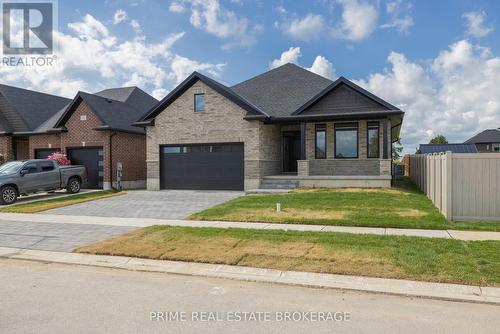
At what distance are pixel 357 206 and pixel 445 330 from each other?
27.5 ft

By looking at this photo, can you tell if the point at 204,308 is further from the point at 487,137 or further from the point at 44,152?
the point at 487,137

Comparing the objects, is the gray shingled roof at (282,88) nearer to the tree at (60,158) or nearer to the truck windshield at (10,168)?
the tree at (60,158)

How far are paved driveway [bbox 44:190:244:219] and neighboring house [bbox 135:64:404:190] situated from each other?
3.21 metres

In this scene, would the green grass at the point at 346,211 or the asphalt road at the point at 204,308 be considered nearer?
the asphalt road at the point at 204,308

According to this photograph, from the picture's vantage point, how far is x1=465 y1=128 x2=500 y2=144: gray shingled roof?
2798 inches

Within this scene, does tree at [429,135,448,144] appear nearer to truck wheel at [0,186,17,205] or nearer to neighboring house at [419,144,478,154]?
neighboring house at [419,144,478,154]

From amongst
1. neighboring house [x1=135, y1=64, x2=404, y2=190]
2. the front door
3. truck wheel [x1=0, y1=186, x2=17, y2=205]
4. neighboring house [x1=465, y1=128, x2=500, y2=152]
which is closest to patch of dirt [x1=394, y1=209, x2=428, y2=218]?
neighboring house [x1=135, y1=64, x2=404, y2=190]

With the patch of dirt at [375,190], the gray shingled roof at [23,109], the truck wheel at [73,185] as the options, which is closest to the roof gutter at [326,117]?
the patch of dirt at [375,190]

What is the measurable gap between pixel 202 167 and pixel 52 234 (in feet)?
36.5

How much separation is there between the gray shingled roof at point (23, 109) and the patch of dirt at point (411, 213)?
23.6m

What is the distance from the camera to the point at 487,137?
2840 inches

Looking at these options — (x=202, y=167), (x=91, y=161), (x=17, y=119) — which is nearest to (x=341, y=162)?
(x=202, y=167)

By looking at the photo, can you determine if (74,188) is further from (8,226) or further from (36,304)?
(36,304)

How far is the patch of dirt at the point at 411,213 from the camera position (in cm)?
1073
